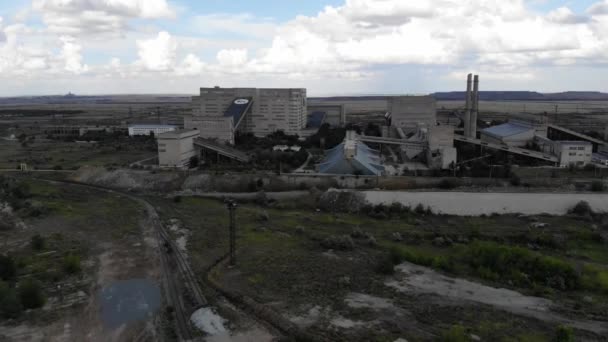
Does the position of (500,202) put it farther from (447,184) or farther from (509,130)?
(509,130)

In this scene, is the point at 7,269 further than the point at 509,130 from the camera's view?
No

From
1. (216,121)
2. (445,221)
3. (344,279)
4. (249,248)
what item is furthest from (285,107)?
(344,279)

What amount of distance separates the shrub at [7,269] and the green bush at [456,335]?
57.4 feet

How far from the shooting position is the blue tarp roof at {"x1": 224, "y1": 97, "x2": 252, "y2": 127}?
71.4 meters

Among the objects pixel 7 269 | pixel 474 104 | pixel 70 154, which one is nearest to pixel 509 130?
pixel 474 104

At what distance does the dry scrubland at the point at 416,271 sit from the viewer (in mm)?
15227

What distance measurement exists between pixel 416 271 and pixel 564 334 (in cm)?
721

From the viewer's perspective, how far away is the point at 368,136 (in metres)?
59.5

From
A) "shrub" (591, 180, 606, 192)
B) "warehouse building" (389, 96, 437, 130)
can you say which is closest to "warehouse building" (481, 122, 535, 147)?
"warehouse building" (389, 96, 437, 130)

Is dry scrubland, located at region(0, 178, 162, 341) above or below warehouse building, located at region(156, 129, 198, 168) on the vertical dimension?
below

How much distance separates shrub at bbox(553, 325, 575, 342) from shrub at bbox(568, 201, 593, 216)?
18985 millimetres

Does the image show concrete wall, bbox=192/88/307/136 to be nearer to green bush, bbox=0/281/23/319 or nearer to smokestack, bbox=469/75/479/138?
smokestack, bbox=469/75/479/138

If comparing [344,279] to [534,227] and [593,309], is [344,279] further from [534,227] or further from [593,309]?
[534,227]

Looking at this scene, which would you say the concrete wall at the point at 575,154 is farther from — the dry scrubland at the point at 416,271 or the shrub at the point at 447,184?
the dry scrubland at the point at 416,271
